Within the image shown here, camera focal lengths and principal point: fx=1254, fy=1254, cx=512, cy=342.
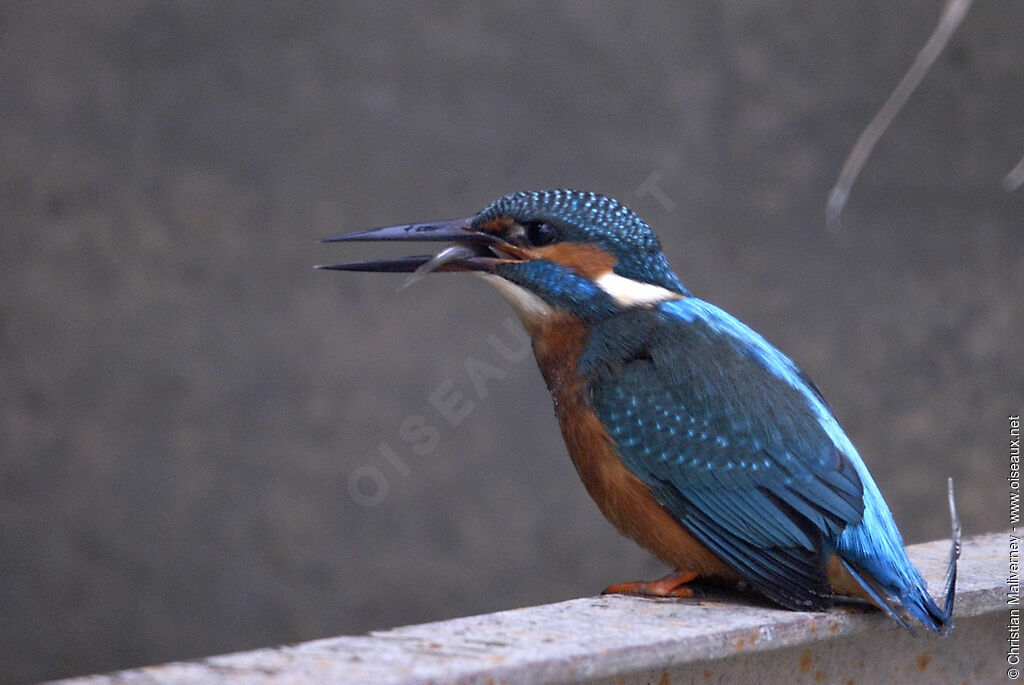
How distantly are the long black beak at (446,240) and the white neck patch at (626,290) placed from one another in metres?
0.15

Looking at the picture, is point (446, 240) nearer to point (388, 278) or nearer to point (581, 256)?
point (581, 256)

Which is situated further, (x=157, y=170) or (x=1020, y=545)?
(x=157, y=170)

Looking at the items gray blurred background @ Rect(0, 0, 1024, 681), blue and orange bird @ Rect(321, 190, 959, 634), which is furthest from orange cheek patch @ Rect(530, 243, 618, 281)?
gray blurred background @ Rect(0, 0, 1024, 681)

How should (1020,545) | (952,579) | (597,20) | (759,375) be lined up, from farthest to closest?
(597,20)
(1020,545)
(759,375)
(952,579)

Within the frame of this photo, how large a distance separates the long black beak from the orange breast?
13 cm

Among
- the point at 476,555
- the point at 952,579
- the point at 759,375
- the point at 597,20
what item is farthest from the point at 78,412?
the point at 952,579

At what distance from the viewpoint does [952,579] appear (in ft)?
5.10

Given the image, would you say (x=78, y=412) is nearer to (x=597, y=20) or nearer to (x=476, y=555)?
(x=476, y=555)

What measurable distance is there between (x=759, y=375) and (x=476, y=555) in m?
2.33

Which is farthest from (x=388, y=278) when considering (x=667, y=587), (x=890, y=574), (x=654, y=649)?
(x=654, y=649)

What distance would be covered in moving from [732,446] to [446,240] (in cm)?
50

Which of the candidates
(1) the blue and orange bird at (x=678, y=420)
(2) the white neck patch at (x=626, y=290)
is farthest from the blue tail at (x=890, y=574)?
(2) the white neck patch at (x=626, y=290)

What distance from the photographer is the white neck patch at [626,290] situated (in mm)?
1735

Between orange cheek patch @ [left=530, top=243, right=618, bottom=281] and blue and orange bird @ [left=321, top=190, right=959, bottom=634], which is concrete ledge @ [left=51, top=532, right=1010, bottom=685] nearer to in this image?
blue and orange bird @ [left=321, top=190, right=959, bottom=634]
